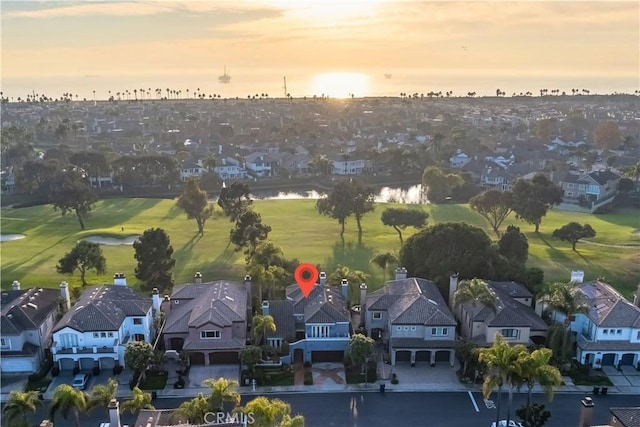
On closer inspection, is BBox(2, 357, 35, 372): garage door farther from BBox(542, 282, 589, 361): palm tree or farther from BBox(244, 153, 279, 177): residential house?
BBox(244, 153, 279, 177): residential house

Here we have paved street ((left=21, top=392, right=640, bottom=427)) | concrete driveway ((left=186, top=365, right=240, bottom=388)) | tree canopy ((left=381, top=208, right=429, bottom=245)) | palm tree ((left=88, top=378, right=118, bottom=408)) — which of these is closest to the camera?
palm tree ((left=88, top=378, right=118, bottom=408))

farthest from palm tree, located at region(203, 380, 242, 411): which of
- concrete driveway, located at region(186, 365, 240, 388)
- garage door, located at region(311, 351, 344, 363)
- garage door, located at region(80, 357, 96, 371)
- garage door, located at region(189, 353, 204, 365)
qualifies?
garage door, located at region(80, 357, 96, 371)

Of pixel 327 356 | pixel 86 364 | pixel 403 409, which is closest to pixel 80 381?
pixel 86 364

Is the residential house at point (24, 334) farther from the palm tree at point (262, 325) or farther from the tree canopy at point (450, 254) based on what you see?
the tree canopy at point (450, 254)

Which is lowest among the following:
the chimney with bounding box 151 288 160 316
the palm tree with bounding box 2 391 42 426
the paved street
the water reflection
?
the paved street

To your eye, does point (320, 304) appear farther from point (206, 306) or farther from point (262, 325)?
point (206, 306)

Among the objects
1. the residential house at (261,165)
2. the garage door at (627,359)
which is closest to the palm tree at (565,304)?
the garage door at (627,359)

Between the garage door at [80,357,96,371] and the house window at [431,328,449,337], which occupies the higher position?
the house window at [431,328,449,337]
